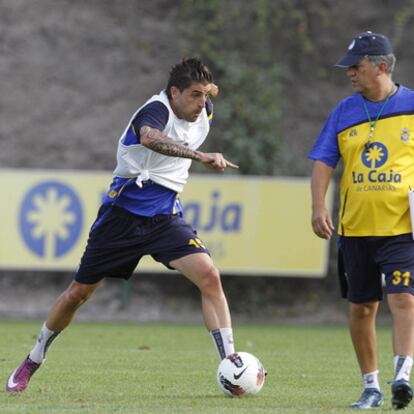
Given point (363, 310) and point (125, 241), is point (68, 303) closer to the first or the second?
point (125, 241)

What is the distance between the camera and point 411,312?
6895 millimetres

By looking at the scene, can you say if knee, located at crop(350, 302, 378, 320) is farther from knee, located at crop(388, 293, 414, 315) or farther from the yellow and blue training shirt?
the yellow and blue training shirt

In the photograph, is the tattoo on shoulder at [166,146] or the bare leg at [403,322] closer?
the bare leg at [403,322]

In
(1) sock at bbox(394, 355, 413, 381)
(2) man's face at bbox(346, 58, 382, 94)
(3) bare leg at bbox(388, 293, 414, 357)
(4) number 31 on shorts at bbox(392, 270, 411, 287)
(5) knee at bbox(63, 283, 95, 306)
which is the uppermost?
(2) man's face at bbox(346, 58, 382, 94)

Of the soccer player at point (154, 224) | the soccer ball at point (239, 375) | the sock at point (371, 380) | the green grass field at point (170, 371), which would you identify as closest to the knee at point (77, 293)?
the soccer player at point (154, 224)

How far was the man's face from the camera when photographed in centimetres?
701

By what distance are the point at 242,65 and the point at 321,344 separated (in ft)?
26.3

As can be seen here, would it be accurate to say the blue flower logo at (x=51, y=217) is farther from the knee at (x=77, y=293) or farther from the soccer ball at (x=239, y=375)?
the soccer ball at (x=239, y=375)

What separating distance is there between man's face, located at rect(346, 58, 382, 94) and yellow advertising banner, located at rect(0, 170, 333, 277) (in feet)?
35.6

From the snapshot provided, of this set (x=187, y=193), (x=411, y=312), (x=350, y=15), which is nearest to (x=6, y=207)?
(x=187, y=193)

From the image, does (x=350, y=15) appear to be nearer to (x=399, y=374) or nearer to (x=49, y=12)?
(x=49, y=12)

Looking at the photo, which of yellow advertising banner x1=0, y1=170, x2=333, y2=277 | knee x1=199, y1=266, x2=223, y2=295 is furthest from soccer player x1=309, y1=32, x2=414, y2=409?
yellow advertising banner x1=0, y1=170, x2=333, y2=277

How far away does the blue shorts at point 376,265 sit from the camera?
693cm

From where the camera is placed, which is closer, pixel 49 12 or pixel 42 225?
pixel 42 225
